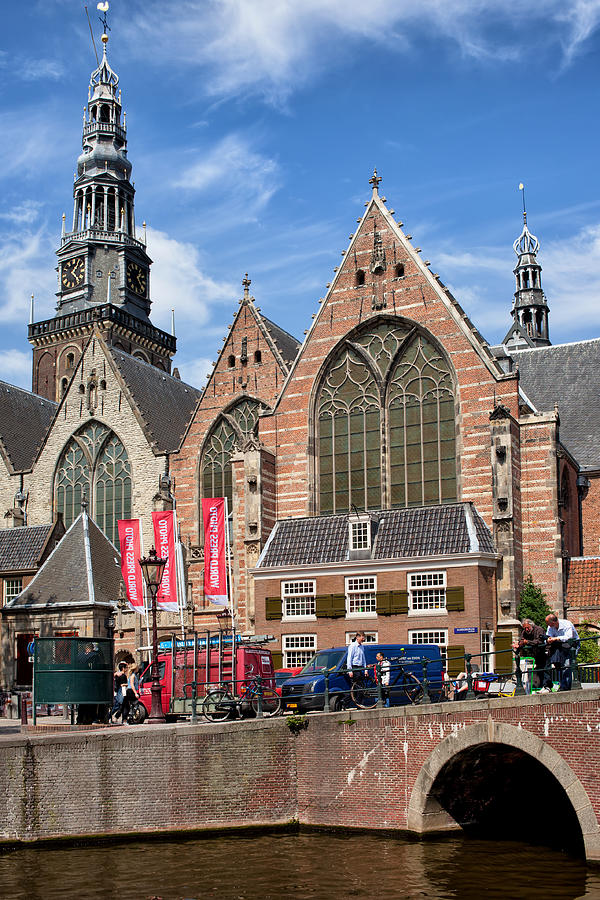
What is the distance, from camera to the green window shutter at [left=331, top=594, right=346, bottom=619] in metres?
33.5

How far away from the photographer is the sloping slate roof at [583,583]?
35.7 m

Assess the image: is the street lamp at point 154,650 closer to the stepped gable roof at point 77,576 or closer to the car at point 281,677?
the car at point 281,677

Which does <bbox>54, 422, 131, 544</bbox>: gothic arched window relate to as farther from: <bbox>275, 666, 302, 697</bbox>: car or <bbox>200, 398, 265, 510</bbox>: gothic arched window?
<bbox>275, 666, 302, 697</bbox>: car

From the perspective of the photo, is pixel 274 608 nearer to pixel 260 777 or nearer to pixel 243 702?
pixel 243 702

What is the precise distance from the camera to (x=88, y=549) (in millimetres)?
41812

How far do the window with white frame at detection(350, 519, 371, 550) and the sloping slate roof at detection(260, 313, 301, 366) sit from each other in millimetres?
13500

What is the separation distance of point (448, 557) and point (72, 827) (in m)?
15.6

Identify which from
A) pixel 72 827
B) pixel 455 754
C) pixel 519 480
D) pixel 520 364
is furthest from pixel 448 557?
pixel 520 364

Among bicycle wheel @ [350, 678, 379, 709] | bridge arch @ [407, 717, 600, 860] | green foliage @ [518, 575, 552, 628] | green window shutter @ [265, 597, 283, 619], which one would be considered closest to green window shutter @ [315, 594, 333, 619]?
green window shutter @ [265, 597, 283, 619]

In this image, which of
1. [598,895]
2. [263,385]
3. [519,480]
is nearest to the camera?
[598,895]

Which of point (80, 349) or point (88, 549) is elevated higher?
point (80, 349)

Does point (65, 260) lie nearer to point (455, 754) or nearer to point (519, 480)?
point (519, 480)

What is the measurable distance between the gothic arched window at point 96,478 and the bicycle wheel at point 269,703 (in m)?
25.6

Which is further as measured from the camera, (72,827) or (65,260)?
(65,260)
